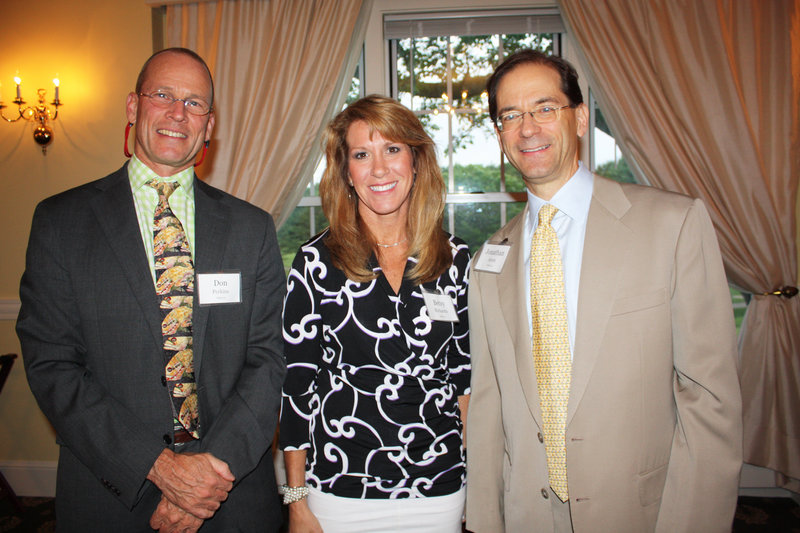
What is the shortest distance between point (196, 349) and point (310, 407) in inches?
16.6

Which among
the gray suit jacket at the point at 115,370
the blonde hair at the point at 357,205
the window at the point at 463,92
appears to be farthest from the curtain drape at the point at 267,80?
the gray suit jacket at the point at 115,370

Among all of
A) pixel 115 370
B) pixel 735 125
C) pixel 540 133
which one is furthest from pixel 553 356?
pixel 735 125

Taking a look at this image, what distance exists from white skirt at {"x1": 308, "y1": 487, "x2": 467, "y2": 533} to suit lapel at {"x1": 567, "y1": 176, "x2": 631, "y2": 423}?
575 mm

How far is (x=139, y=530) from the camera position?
59.3 inches

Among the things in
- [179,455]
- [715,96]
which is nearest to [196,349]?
[179,455]

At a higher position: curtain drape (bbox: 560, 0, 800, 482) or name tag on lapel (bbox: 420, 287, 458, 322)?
curtain drape (bbox: 560, 0, 800, 482)

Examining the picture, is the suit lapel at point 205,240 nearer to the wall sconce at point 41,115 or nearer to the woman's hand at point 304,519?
the woman's hand at point 304,519

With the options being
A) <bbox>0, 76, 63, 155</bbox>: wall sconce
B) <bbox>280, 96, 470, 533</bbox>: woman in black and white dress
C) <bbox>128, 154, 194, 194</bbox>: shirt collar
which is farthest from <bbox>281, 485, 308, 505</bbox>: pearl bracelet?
<bbox>0, 76, 63, 155</bbox>: wall sconce

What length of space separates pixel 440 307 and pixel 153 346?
907mm

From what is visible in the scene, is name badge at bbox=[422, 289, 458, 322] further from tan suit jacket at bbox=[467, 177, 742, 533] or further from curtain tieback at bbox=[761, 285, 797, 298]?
curtain tieback at bbox=[761, 285, 797, 298]

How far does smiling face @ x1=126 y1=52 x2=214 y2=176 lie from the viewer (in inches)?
63.5

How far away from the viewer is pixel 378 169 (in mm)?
1736

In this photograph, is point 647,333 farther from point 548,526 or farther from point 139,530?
point 139,530

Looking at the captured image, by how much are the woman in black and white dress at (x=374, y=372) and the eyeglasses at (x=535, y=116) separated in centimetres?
36
